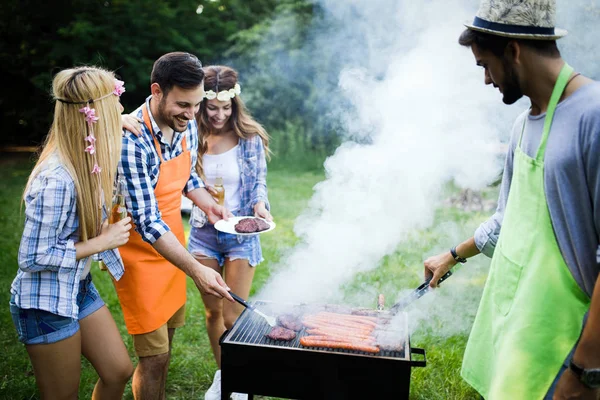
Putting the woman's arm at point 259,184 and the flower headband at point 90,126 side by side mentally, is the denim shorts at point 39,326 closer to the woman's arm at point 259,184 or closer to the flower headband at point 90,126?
the flower headband at point 90,126

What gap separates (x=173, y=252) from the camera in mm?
3109

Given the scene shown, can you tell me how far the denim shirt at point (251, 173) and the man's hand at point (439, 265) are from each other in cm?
157

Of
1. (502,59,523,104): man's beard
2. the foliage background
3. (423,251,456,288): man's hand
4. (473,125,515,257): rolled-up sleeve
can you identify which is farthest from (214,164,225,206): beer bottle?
the foliage background

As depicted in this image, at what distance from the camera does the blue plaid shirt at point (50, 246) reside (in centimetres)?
251

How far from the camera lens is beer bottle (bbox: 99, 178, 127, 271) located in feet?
9.93

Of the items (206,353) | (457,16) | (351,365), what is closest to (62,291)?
(351,365)

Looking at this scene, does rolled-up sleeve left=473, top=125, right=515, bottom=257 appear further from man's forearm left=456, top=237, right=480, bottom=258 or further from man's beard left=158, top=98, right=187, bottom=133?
man's beard left=158, top=98, right=187, bottom=133

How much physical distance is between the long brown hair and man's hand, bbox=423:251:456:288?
1813mm

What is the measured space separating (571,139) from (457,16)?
4546 millimetres

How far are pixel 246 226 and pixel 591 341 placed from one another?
2.35m

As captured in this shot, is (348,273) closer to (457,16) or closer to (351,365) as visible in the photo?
(351,365)

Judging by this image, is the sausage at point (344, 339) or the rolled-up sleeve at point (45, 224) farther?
the sausage at point (344, 339)

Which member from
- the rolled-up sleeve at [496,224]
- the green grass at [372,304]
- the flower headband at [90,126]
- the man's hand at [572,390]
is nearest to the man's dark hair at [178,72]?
the flower headband at [90,126]

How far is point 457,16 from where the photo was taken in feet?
19.2
